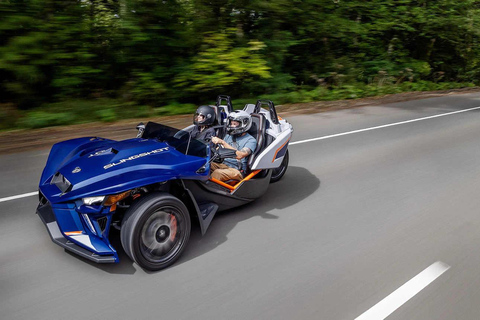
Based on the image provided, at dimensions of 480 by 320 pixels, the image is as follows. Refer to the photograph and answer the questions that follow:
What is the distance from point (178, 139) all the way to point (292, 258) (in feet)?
5.65

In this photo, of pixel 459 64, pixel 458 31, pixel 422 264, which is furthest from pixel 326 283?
pixel 459 64

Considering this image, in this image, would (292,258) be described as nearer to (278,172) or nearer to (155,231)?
(155,231)

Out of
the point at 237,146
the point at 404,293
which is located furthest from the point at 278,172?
the point at 404,293

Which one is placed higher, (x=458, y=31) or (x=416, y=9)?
(x=416, y=9)

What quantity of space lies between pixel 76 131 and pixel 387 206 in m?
5.71

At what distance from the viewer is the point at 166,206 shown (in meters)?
3.65

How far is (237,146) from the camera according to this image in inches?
206

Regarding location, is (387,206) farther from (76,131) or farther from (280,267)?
(76,131)

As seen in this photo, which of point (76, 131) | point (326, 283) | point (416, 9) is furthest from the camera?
point (416, 9)

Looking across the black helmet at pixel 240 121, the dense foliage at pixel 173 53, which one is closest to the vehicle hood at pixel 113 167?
the black helmet at pixel 240 121

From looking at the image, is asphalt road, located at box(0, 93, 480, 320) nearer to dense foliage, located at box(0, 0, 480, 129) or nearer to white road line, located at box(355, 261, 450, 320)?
white road line, located at box(355, 261, 450, 320)

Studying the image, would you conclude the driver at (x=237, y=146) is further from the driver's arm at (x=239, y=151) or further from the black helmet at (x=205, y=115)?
the black helmet at (x=205, y=115)

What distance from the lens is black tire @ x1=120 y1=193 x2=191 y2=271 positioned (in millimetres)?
3482

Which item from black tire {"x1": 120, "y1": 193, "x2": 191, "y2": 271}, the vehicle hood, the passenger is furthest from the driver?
black tire {"x1": 120, "y1": 193, "x2": 191, "y2": 271}
